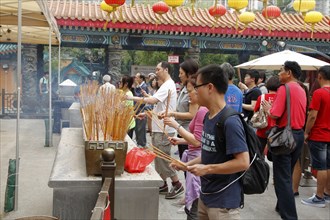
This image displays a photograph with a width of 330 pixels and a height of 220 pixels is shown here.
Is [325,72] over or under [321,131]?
over

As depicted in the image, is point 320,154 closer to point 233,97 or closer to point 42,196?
point 233,97

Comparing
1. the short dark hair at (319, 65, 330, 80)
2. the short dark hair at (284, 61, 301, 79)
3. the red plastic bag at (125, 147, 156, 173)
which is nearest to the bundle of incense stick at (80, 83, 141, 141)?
the red plastic bag at (125, 147, 156, 173)

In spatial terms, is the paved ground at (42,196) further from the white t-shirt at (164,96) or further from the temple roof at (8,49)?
the temple roof at (8,49)

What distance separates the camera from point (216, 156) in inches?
105

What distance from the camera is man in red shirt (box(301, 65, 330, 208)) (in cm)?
494

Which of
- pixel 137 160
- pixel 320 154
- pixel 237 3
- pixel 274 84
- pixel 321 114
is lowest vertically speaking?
pixel 320 154

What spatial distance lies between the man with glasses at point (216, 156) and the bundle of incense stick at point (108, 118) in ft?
3.10

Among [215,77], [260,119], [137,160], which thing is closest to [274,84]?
[260,119]

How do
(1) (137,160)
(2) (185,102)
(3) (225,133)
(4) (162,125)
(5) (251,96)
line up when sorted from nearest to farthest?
(3) (225,133)
(1) (137,160)
(2) (185,102)
(4) (162,125)
(5) (251,96)

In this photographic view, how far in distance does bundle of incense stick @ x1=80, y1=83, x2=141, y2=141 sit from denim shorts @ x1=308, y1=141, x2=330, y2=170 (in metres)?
2.59

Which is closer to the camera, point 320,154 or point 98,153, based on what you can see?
point 98,153

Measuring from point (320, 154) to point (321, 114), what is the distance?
483 mm

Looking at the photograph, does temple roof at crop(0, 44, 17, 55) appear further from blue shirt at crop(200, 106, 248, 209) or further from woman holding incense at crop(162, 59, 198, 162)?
blue shirt at crop(200, 106, 248, 209)

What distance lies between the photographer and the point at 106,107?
358 cm
